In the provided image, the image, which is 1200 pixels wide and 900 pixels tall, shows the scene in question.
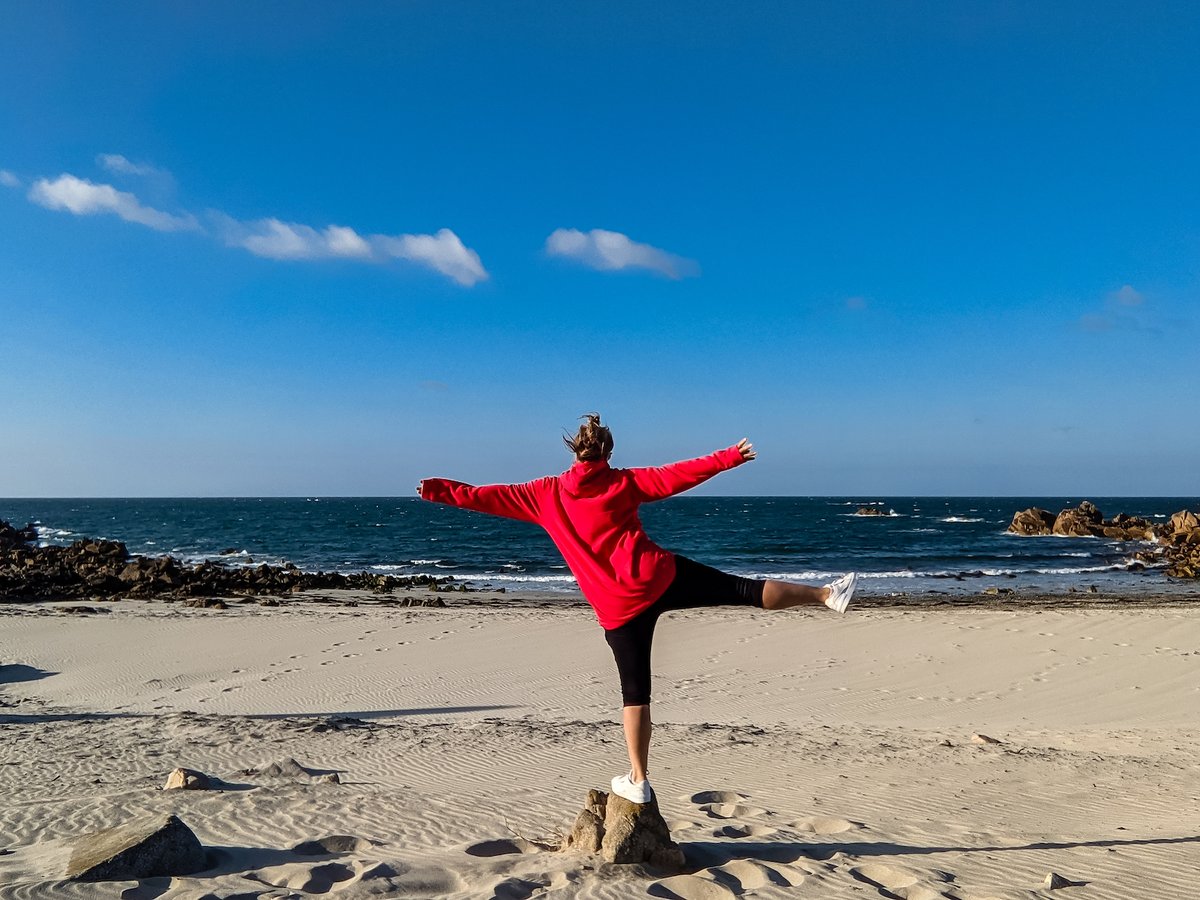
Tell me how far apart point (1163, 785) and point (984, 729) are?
106 inches

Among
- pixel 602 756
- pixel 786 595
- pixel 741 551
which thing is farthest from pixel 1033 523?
pixel 786 595

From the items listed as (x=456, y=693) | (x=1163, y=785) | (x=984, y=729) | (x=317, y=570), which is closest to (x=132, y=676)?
(x=456, y=693)

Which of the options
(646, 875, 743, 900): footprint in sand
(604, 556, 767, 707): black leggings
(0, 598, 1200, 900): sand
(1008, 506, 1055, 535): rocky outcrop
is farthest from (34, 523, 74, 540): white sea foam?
(1008, 506, 1055, 535): rocky outcrop

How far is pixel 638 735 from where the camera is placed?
16.6 ft

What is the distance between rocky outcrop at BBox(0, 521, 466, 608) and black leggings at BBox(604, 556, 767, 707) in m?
20.9

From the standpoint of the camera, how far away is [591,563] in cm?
495

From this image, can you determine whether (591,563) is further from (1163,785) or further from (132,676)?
(132,676)

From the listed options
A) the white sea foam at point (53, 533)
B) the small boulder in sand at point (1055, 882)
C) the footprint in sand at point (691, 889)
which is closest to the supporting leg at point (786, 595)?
the footprint in sand at point (691, 889)

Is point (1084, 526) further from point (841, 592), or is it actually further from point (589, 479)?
point (589, 479)

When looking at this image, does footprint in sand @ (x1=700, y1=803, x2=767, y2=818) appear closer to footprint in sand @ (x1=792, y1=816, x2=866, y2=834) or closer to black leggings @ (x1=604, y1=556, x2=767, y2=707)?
footprint in sand @ (x1=792, y1=816, x2=866, y2=834)

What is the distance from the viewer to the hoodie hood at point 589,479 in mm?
4941

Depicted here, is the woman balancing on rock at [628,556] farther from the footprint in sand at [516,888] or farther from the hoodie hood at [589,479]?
the footprint in sand at [516,888]

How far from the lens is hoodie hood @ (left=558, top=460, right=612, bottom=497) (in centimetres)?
494

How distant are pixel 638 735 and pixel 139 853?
9.03 ft
